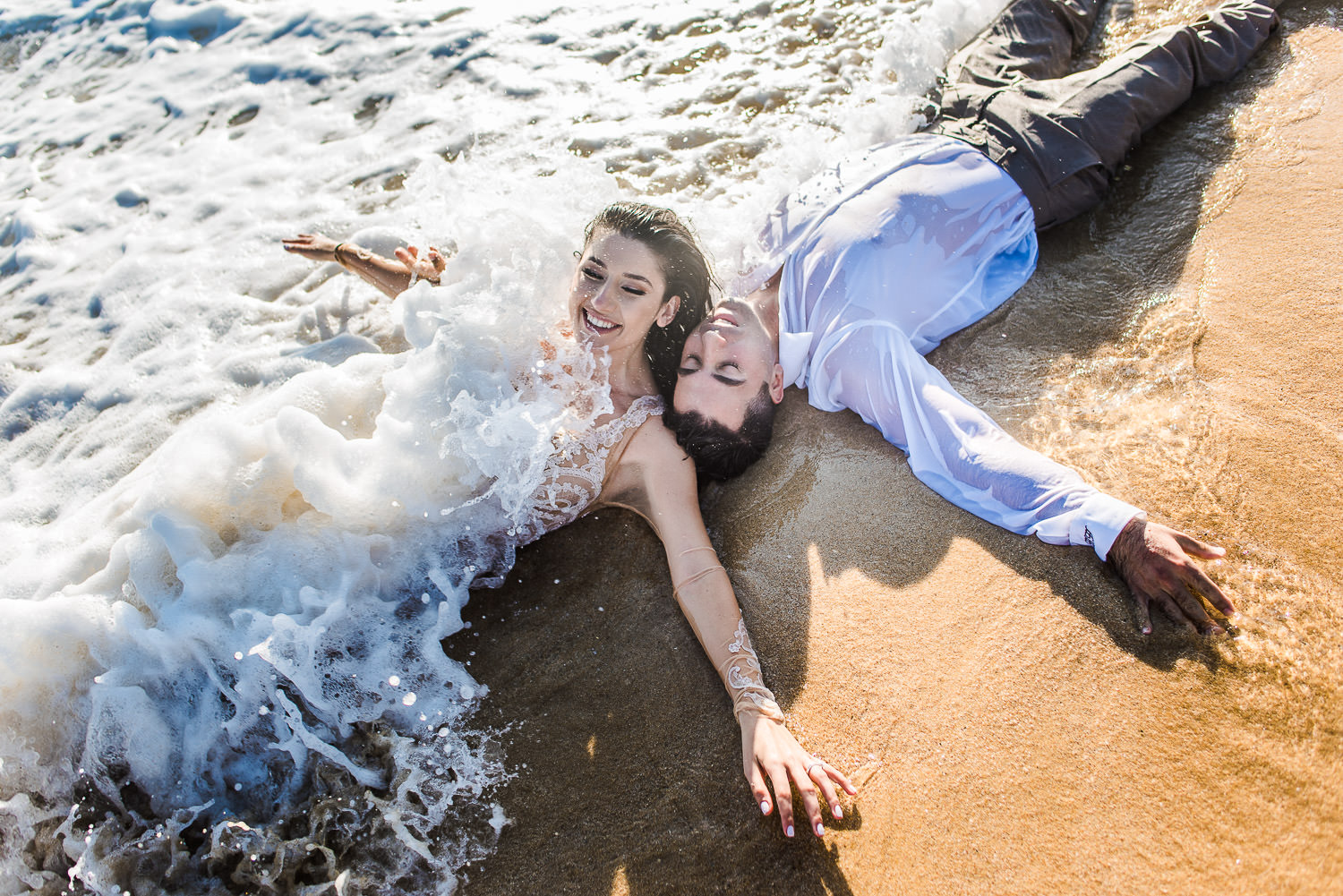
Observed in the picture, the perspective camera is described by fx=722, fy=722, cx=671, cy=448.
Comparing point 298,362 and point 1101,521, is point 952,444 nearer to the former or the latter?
point 1101,521

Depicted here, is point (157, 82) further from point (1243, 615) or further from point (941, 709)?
point (1243, 615)

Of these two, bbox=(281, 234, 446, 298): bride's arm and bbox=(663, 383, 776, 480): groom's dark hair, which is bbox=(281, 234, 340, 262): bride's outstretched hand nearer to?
bbox=(281, 234, 446, 298): bride's arm

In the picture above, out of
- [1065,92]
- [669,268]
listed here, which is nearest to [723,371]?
[669,268]

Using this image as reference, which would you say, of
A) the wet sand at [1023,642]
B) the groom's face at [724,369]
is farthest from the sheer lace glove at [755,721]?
the groom's face at [724,369]

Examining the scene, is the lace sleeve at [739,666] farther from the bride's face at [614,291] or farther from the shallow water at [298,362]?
the bride's face at [614,291]

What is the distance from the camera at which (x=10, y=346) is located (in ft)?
14.1

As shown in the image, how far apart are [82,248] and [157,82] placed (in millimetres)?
2238

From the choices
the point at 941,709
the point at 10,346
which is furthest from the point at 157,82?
the point at 941,709

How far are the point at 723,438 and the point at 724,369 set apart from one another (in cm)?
33

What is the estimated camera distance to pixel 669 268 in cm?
344

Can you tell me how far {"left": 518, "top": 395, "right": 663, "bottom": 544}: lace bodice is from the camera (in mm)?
3180

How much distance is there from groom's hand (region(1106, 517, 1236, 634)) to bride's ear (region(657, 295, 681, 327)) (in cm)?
211

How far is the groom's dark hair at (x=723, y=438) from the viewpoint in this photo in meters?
3.32

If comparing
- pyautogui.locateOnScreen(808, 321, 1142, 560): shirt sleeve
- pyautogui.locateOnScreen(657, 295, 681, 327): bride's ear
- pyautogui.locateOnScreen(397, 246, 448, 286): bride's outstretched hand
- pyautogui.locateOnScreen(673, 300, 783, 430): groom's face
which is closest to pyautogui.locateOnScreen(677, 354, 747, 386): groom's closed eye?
pyautogui.locateOnScreen(673, 300, 783, 430): groom's face
